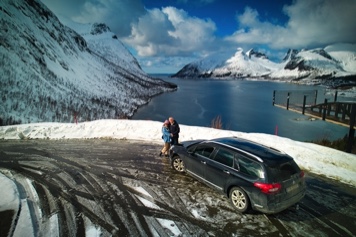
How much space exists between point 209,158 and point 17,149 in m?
9.60

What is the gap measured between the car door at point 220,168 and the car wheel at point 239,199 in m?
0.39

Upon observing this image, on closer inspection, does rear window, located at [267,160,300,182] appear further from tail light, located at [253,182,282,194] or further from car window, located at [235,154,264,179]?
car window, located at [235,154,264,179]

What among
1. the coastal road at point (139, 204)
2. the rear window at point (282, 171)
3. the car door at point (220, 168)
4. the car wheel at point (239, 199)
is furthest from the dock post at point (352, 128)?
the car wheel at point (239, 199)

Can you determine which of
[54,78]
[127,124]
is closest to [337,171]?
[127,124]

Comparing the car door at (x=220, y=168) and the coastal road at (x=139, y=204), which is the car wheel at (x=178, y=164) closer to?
the coastal road at (x=139, y=204)

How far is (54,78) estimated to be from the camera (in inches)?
1419

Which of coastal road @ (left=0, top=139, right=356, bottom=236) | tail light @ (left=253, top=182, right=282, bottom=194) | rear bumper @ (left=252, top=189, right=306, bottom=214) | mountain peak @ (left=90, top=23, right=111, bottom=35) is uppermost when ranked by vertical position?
mountain peak @ (left=90, top=23, right=111, bottom=35)

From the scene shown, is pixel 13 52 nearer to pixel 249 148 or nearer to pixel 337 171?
pixel 249 148

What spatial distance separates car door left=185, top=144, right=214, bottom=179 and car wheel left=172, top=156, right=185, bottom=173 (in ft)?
1.39

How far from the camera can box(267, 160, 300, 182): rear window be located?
538 cm

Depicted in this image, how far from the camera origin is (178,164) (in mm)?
8422

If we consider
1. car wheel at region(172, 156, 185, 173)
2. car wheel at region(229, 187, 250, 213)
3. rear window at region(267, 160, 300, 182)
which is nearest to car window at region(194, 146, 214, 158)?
car wheel at region(172, 156, 185, 173)

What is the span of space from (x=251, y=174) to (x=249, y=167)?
0.67 ft

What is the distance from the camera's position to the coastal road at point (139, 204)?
5.05 meters
